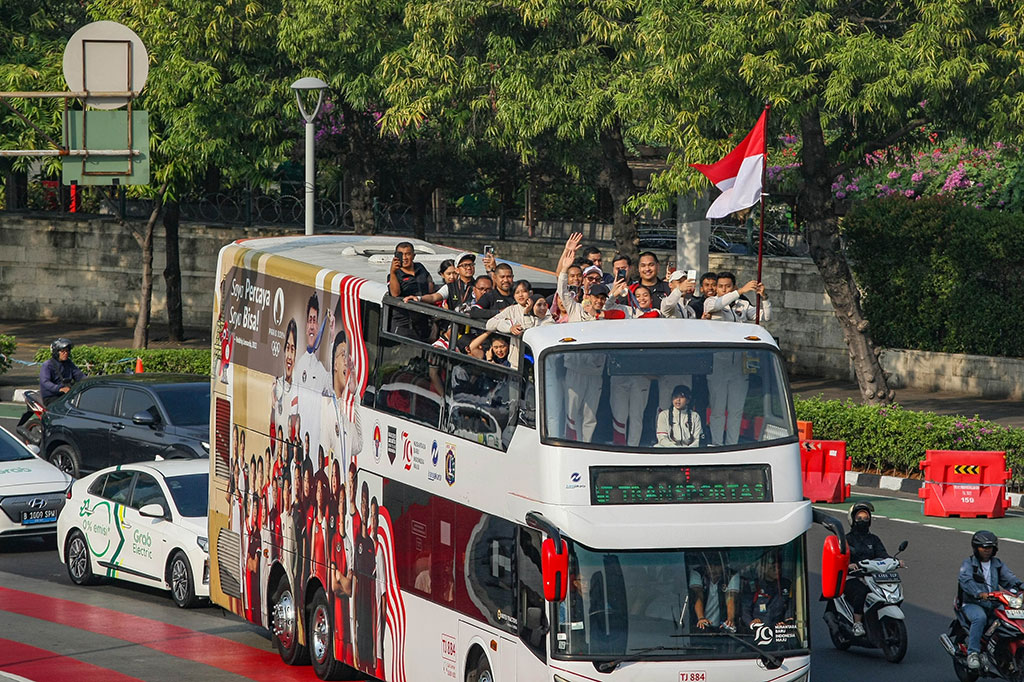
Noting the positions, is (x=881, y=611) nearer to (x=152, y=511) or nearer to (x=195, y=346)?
(x=152, y=511)

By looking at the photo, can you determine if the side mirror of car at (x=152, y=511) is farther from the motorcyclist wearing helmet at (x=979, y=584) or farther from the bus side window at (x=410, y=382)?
the motorcyclist wearing helmet at (x=979, y=584)

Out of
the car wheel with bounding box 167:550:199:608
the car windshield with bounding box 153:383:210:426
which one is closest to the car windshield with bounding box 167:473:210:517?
the car wheel with bounding box 167:550:199:608

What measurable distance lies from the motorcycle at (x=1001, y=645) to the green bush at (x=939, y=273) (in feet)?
55.9

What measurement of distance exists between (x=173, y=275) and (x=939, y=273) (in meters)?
17.6

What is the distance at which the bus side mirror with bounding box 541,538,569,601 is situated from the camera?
32.2ft

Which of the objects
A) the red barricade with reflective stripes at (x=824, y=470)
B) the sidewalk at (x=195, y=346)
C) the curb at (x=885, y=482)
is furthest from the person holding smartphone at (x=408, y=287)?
the sidewalk at (x=195, y=346)

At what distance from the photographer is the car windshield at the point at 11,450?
65.8 ft

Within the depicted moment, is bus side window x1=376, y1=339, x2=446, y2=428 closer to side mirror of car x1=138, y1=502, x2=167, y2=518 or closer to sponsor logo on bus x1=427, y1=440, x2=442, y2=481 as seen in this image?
sponsor logo on bus x1=427, y1=440, x2=442, y2=481

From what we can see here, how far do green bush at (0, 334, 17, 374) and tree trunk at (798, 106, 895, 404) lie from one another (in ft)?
55.1

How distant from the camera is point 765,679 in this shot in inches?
398

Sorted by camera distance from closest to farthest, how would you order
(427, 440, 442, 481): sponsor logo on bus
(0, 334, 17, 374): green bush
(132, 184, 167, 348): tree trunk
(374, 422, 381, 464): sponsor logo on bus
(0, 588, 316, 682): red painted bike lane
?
(427, 440, 442, 481): sponsor logo on bus → (374, 422, 381, 464): sponsor logo on bus → (0, 588, 316, 682): red painted bike lane → (0, 334, 17, 374): green bush → (132, 184, 167, 348): tree trunk

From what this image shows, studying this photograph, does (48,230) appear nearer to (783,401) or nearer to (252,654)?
(252,654)

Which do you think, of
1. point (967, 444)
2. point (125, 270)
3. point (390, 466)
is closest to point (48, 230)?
point (125, 270)

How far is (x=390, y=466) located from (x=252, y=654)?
350 cm
